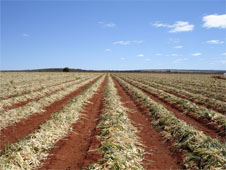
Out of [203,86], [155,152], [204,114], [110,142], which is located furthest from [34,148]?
[203,86]

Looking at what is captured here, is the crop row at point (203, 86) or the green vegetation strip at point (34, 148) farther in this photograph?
the crop row at point (203, 86)

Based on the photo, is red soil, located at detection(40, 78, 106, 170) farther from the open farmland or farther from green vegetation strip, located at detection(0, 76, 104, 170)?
green vegetation strip, located at detection(0, 76, 104, 170)

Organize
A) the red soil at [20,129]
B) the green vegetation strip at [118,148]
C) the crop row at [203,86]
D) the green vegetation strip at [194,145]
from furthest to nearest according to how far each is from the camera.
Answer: the crop row at [203,86] < the red soil at [20,129] < the green vegetation strip at [194,145] < the green vegetation strip at [118,148]

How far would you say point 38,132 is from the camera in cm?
682

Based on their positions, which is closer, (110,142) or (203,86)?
(110,142)

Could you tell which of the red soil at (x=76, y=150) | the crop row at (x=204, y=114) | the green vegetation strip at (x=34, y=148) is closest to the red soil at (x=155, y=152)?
the red soil at (x=76, y=150)

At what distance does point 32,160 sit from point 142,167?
10.7 ft

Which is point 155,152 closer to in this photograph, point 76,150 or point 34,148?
point 76,150

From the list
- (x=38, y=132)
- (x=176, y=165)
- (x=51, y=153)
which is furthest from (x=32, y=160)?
(x=176, y=165)

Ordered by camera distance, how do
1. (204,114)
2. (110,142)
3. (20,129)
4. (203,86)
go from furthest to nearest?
(203,86), (204,114), (20,129), (110,142)

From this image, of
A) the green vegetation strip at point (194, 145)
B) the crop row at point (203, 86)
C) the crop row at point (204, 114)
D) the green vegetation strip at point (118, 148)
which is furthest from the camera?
the crop row at point (203, 86)

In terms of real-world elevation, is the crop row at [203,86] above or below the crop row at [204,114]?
above

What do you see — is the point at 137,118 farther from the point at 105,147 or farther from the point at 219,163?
the point at 219,163

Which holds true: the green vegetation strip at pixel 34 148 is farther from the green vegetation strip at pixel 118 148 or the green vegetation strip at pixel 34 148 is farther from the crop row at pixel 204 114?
the crop row at pixel 204 114
